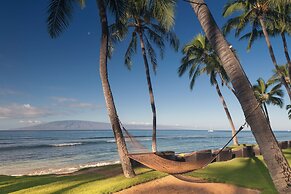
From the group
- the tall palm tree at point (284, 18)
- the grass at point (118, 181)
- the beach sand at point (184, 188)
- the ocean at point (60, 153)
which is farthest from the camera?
the ocean at point (60, 153)

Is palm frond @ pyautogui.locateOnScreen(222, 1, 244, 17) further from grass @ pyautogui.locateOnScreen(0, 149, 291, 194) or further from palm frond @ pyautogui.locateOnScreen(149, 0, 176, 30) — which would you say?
grass @ pyautogui.locateOnScreen(0, 149, 291, 194)

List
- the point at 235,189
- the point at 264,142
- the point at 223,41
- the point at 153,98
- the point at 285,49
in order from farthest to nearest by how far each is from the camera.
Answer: the point at 285,49, the point at 153,98, the point at 235,189, the point at 223,41, the point at 264,142

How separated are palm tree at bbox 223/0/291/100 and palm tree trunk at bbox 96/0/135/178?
1082 centimetres

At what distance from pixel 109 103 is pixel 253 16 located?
13.6 metres

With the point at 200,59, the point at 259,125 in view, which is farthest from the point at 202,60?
the point at 259,125

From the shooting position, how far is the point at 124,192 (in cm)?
705

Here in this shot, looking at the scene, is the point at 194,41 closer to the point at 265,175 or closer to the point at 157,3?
the point at 157,3

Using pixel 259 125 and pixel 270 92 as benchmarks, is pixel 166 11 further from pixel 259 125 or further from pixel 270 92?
pixel 270 92

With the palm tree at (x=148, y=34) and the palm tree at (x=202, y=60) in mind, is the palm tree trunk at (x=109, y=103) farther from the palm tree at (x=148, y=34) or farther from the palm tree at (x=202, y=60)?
the palm tree at (x=202, y=60)

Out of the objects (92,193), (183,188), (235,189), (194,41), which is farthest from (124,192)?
(194,41)

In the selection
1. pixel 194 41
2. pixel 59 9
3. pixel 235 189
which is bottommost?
pixel 235 189

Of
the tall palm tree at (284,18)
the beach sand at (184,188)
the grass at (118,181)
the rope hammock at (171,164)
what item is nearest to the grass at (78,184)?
the grass at (118,181)

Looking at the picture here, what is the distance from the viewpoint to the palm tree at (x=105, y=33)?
28.0 feet

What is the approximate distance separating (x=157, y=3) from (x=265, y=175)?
22.2 feet
